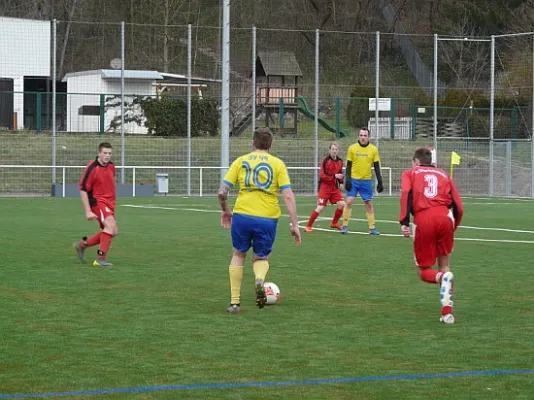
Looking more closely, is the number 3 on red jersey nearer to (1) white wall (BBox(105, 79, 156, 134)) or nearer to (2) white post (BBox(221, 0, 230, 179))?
(2) white post (BBox(221, 0, 230, 179))

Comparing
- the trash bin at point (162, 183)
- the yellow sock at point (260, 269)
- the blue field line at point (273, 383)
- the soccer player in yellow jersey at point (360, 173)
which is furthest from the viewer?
the trash bin at point (162, 183)

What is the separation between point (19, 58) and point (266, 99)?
8.82 metres

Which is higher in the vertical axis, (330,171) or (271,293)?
(330,171)

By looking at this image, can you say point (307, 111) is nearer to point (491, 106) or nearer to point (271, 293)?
point (491, 106)

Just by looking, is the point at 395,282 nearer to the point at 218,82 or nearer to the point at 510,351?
the point at 510,351

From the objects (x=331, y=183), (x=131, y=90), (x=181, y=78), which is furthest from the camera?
(x=131, y=90)

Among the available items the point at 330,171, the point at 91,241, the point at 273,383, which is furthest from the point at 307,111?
the point at 273,383

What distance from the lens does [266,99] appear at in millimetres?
41156

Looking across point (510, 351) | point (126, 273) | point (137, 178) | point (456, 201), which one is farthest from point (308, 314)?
point (137, 178)

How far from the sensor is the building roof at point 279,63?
41.1 metres

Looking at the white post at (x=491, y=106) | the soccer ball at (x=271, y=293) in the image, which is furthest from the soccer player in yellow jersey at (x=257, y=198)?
the white post at (x=491, y=106)

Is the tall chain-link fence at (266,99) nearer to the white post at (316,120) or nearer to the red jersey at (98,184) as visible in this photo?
the white post at (316,120)

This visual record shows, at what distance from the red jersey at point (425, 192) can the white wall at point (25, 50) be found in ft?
101

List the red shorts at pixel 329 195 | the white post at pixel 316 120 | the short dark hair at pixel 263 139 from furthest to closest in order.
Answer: the white post at pixel 316 120
the red shorts at pixel 329 195
the short dark hair at pixel 263 139
